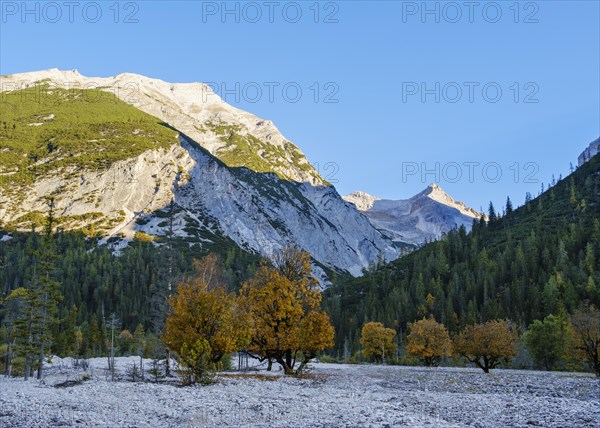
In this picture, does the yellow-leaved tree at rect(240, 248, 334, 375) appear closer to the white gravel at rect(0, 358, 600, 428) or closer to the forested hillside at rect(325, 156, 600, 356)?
the white gravel at rect(0, 358, 600, 428)

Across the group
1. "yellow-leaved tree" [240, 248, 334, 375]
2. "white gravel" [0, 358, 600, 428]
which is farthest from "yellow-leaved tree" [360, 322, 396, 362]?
"white gravel" [0, 358, 600, 428]

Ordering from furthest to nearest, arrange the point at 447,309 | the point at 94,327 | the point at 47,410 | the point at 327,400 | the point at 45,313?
the point at 447,309 → the point at 94,327 → the point at 45,313 → the point at 327,400 → the point at 47,410

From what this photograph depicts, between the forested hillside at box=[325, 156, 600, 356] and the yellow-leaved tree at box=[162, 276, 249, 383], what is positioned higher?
the forested hillside at box=[325, 156, 600, 356]

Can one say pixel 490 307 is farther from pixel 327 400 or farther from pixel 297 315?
pixel 327 400

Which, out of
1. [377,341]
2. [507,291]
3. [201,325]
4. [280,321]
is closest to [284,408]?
[201,325]

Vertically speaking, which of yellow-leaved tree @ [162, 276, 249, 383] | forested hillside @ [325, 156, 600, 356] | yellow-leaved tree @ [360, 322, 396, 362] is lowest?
yellow-leaved tree @ [360, 322, 396, 362]

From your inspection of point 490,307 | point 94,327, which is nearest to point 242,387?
point 94,327

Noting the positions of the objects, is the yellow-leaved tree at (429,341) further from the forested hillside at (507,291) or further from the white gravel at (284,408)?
the white gravel at (284,408)

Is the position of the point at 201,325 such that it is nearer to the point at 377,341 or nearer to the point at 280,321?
the point at 280,321

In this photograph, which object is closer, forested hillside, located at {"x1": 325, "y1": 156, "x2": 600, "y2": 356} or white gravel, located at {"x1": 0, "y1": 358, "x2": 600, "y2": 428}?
white gravel, located at {"x1": 0, "y1": 358, "x2": 600, "y2": 428}

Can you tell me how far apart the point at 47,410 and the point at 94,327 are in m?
104

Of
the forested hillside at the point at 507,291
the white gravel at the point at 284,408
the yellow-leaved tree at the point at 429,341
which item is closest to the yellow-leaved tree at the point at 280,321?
the white gravel at the point at 284,408

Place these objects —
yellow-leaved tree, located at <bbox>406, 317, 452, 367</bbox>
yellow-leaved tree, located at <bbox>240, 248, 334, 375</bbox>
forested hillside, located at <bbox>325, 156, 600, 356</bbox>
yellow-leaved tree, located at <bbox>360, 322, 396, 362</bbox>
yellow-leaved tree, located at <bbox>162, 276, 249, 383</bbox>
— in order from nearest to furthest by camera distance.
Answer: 1. yellow-leaved tree, located at <bbox>162, 276, 249, 383</bbox>
2. yellow-leaved tree, located at <bbox>240, 248, 334, 375</bbox>
3. yellow-leaved tree, located at <bbox>406, 317, 452, 367</bbox>
4. yellow-leaved tree, located at <bbox>360, 322, 396, 362</bbox>
5. forested hillside, located at <bbox>325, 156, 600, 356</bbox>

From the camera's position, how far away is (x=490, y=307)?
473 ft
